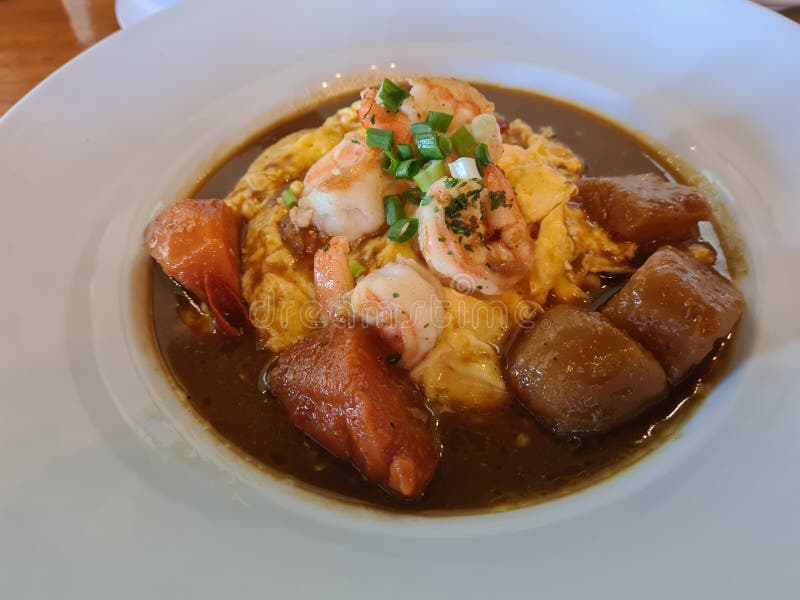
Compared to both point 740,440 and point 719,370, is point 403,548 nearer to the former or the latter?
point 740,440

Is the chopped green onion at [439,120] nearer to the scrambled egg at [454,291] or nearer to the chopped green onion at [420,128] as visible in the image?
the chopped green onion at [420,128]

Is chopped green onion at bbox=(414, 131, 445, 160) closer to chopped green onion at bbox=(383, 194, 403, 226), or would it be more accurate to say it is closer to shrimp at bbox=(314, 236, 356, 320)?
chopped green onion at bbox=(383, 194, 403, 226)

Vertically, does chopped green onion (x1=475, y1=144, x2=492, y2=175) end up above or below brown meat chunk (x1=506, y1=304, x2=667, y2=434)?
above

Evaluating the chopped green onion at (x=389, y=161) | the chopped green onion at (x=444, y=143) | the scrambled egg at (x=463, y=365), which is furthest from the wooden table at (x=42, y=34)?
the scrambled egg at (x=463, y=365)

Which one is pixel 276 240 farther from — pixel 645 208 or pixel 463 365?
pixel 645 208

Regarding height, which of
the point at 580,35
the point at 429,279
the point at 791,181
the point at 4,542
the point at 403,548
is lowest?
the point at 403,548

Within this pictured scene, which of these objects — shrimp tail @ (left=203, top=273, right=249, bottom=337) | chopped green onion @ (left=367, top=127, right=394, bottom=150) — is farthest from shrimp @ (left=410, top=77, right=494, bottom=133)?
shrimp tail @ (left=203, top=273, right=249, bottom=337)

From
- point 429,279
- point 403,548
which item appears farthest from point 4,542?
point 429,279
